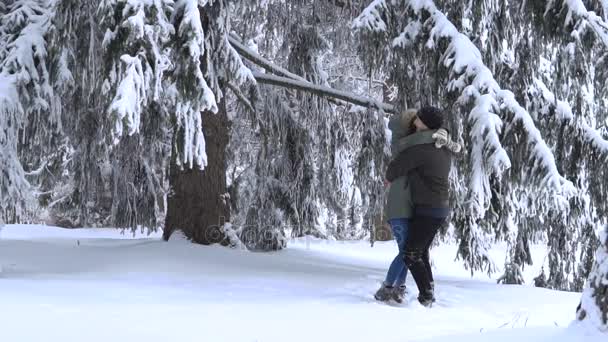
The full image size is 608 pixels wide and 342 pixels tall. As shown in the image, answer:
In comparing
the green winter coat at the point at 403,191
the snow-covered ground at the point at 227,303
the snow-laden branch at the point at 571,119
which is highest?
the snow-laden branch at the point at 571,119

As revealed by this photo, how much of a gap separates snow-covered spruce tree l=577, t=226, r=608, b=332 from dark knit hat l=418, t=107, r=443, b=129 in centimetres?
190

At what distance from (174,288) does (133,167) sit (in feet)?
13.6

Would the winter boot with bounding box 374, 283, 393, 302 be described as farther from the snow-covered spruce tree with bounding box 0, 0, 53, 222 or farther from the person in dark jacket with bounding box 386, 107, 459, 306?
the snow-covered spruce tree with bounding box 0, 0, 53, 222

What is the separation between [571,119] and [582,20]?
4.52 feet

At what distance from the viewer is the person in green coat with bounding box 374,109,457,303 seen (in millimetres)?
4766

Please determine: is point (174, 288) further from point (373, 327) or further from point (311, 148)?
point (311, 148)

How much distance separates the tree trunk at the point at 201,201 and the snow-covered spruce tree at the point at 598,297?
5.08m

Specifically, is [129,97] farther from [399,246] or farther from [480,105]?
[480,105]

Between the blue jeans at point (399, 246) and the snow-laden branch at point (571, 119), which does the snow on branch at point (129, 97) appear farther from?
the snow-laden branch at point (571, 119)

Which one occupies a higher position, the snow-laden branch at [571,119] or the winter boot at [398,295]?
the snow-laden branch at [571,119]

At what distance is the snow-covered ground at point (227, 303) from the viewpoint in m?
3.68

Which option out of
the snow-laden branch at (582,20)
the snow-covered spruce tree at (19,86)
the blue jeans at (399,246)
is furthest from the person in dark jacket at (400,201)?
the snow-covered spruce tree at (19,86)

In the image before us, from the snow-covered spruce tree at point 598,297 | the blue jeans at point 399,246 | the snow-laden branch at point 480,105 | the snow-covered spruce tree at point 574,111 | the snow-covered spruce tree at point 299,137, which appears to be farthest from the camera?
the snow-covered spruce tree at point 299,137

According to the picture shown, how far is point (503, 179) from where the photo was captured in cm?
596
